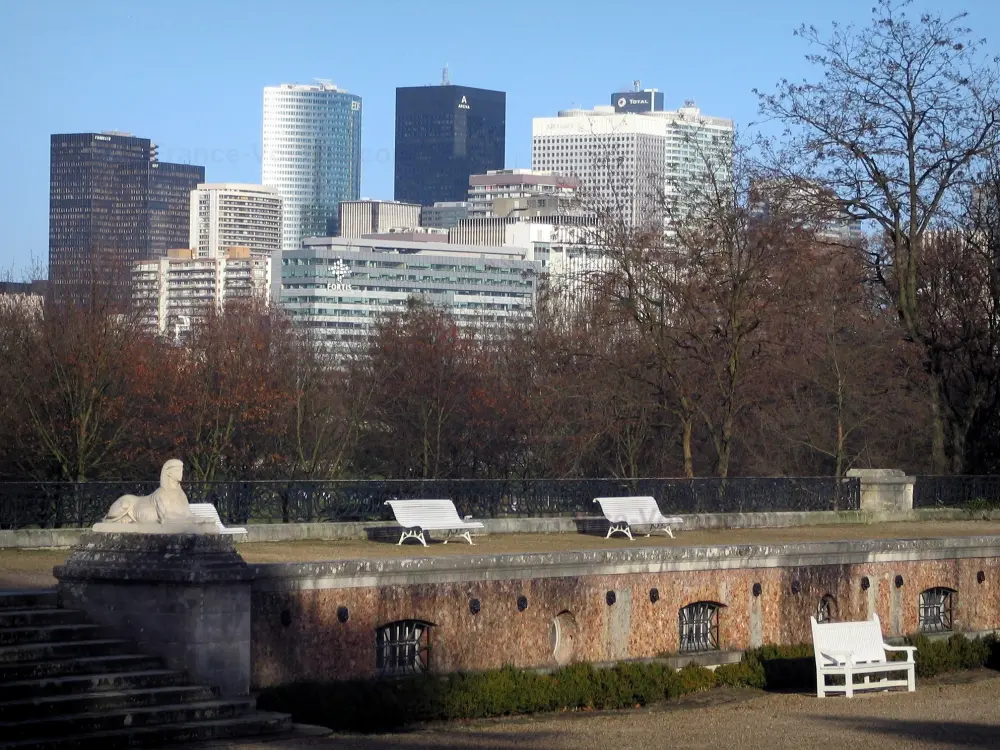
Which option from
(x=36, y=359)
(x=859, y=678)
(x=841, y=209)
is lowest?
(x=859, y=678)

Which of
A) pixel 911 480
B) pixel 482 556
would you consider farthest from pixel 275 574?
pixel 911 480

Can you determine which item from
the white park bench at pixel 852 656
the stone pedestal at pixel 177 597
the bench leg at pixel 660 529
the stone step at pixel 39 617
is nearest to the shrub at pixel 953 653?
the white park bench at pixel 852 656

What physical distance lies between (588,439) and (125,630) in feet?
105

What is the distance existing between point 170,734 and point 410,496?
12.9m

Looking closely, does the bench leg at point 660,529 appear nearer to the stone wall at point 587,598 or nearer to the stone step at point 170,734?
the stone wall at point 587,598

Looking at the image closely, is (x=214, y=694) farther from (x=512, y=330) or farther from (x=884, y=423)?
(x=512, y=330)

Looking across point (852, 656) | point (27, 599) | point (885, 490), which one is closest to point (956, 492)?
point (885, 490)

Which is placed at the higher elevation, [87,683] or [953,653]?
[87,683]

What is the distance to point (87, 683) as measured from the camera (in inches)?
628

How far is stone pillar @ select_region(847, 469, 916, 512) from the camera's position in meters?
35.2

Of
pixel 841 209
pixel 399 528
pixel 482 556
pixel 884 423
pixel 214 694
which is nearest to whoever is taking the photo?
pixel 214 694

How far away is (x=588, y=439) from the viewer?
4834cm

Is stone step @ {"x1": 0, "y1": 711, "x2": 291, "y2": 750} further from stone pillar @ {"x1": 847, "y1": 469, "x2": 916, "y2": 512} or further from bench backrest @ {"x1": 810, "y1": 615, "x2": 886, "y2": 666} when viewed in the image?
stone pillar @ {"x1": 847, "y1": 469, "x2": 916, "y2": 512}

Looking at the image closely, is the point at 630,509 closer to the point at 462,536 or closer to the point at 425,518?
the point at 462,536
